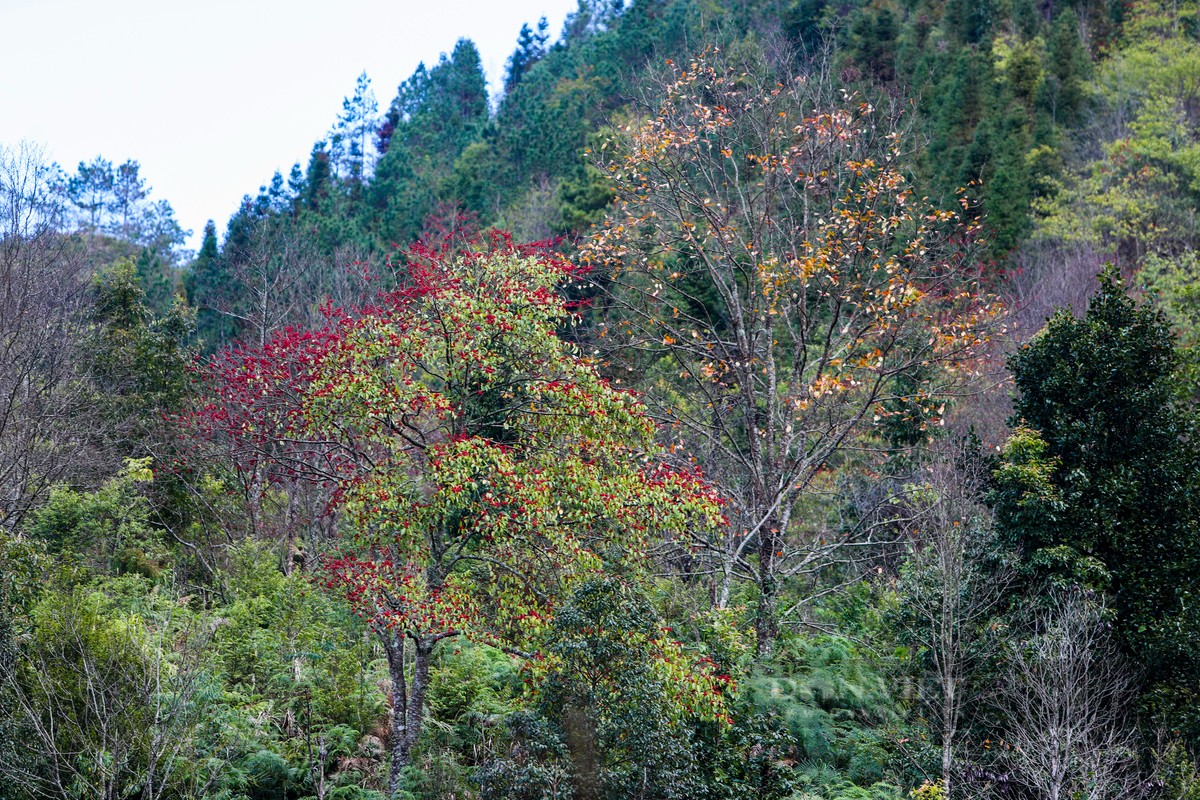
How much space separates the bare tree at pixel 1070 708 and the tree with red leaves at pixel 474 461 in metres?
4.18

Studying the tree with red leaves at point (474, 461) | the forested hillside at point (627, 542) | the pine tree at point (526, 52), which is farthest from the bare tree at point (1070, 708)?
the pine tree at point (526, 52)

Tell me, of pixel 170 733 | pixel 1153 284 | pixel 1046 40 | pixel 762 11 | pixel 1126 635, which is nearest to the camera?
pixel 170 733

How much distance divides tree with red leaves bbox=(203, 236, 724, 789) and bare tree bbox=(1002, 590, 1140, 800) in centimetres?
418

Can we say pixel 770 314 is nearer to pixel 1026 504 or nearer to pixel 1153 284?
pixel 1026 504

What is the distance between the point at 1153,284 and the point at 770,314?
16473 mm

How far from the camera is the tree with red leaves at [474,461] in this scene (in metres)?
11.7

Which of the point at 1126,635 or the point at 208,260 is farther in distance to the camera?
the point at 208,260

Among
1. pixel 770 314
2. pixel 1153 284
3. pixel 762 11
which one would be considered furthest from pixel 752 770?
pixel 762 11

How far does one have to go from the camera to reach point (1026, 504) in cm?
1439

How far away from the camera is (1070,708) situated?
12.2 m

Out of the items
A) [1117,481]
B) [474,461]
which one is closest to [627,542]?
[474,461]

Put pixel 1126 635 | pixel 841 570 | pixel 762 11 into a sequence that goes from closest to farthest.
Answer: pixel 1126 635 → pixel 841 570 → pixel 762 11

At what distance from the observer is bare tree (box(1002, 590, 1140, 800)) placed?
11898mm

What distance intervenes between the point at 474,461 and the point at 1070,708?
783 centimetres
